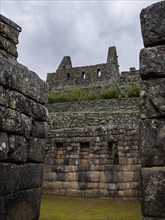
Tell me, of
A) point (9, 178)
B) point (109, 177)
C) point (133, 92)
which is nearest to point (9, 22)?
point (9, 178)

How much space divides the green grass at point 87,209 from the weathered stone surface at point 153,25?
7390 mm

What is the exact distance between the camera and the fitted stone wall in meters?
14.0

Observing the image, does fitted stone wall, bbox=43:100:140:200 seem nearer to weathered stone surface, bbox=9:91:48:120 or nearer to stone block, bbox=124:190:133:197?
stone block, bbox=124:190:133:197

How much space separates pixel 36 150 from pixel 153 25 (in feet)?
12.1

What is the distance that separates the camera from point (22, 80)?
6.56 meters

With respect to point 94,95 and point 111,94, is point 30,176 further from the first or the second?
point 94,95

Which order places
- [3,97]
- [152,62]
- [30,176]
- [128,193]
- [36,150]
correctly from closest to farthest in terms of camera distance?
[152,62] < [3,97] < [30,176] < [36,150] < [128,193]

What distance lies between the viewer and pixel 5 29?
6469mm

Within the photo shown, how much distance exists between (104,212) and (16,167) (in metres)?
6.29

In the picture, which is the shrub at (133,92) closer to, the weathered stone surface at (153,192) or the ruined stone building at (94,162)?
the ruined stone building at (94,162)

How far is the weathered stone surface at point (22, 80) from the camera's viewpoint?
235 inches

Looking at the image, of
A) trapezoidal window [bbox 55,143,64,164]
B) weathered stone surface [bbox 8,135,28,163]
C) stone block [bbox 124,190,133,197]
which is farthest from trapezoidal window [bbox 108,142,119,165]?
weathered stone surface [bbox 8,135,28,163]

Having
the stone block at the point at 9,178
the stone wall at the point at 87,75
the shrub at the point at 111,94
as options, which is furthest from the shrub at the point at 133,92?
the stone block at the point at 9,178

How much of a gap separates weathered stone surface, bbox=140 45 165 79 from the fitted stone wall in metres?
9.97
